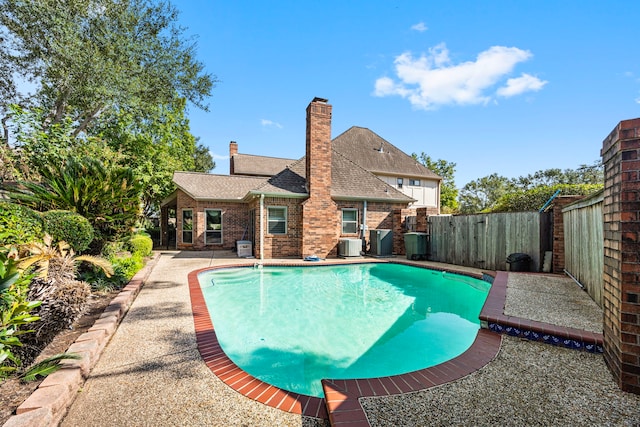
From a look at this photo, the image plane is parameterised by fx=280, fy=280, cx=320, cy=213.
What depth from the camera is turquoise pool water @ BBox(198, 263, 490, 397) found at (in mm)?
3830

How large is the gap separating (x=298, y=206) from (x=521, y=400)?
1072 centimetres

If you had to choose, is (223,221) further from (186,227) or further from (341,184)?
(341,184)

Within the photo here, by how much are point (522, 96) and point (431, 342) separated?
47.8ft

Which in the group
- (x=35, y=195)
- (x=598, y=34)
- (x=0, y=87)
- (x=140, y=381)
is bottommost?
(x=140, y=381)

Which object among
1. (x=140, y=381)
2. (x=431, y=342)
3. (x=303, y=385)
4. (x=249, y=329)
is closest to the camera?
(x=140, y=381)

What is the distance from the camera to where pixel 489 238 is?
32.0 ft

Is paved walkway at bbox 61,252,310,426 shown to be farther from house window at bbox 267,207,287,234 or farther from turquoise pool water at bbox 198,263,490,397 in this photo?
house window at bbox 267,207,287,234

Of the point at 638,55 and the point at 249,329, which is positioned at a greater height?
the point at 638,55

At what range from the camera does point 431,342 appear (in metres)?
4.57

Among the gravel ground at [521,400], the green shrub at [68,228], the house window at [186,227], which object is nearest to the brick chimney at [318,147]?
the house window at [186,227]

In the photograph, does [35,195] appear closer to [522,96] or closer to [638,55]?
[638,55]

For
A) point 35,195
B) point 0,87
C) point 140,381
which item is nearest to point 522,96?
point 140,381

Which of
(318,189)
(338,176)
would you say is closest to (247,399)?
(318,189)

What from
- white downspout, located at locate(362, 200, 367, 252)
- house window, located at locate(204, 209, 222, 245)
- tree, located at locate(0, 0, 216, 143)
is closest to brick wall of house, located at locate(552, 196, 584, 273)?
white downspout, located at locate(362, 200, 367, 252)
